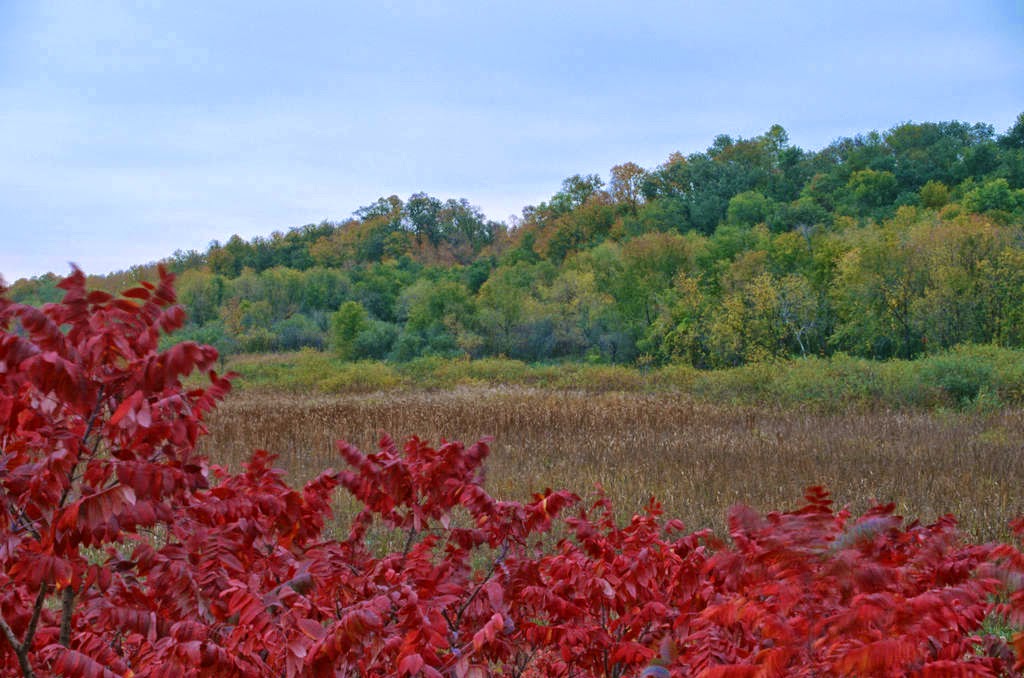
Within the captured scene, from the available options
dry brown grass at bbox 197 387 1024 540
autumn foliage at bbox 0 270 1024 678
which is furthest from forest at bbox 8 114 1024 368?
dry brown grass at bbox 197 387 1024 540

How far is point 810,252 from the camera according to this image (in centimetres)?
3688

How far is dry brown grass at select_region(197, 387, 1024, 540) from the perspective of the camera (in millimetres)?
8469

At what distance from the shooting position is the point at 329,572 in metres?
2.96

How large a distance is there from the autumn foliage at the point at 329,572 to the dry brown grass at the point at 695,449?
4824 millimetres

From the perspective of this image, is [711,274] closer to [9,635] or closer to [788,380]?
[788,380]

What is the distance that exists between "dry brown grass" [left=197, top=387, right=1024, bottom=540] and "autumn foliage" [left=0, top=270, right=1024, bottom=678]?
15.8ft

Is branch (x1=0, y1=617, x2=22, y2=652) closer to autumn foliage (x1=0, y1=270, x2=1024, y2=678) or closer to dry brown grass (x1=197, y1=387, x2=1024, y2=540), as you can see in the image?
autumn foliage (x1=0, y1=270, x2=1024, y2=678)

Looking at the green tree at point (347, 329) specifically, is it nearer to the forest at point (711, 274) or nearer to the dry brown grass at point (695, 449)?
the forest at point (711, 274)

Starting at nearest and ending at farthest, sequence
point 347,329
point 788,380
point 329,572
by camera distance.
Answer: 1. point 329,572
2. point 788,380
3. point 347,329

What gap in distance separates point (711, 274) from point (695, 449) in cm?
3180

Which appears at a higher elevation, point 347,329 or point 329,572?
point 329,572

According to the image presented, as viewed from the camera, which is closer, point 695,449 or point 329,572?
point 329,572

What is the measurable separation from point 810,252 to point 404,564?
3708 cm

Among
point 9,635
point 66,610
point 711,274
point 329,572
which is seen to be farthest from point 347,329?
point 9,635
